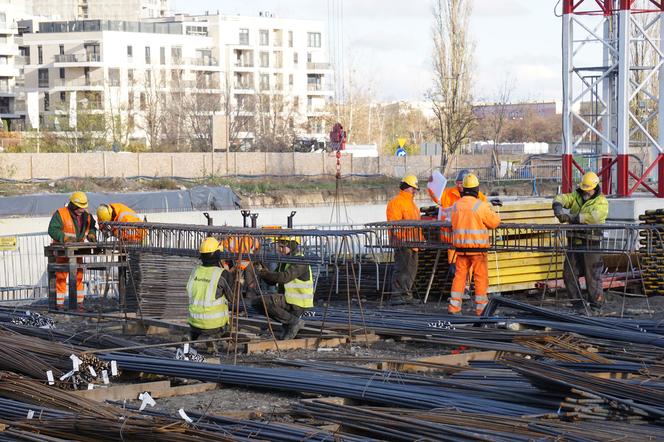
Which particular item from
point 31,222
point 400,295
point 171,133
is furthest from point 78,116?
point 400,295

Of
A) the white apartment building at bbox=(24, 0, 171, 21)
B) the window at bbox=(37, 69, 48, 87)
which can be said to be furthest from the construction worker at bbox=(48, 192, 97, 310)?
the white apartment building at bbox=(24, 0, 171, 21)

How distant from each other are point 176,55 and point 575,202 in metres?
78.1

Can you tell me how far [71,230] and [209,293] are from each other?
575 centimetres

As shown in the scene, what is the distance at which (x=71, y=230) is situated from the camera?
16.8m

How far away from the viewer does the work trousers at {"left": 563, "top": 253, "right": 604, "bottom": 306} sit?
15.3m

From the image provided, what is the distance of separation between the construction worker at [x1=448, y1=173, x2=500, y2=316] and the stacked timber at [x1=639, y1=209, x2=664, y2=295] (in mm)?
3235

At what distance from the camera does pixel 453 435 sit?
295 inches

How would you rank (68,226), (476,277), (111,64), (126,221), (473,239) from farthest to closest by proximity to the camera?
1. (111,64)
2. (68,226)
3. (126,221)
4. (476,277)
5. (473,239)

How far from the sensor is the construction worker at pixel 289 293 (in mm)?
12555

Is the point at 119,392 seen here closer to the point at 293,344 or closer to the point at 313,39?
the point at 293,344

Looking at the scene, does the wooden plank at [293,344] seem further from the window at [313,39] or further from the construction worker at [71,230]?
the window at [313,39]

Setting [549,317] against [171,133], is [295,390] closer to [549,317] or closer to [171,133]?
[549,317]

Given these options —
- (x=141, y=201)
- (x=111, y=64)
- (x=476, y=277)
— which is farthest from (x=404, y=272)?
(x=111, y=64)

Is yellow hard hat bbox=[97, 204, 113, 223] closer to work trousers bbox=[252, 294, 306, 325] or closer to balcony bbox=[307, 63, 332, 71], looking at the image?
work trousers bbox=[252, 294, 306, 325]
